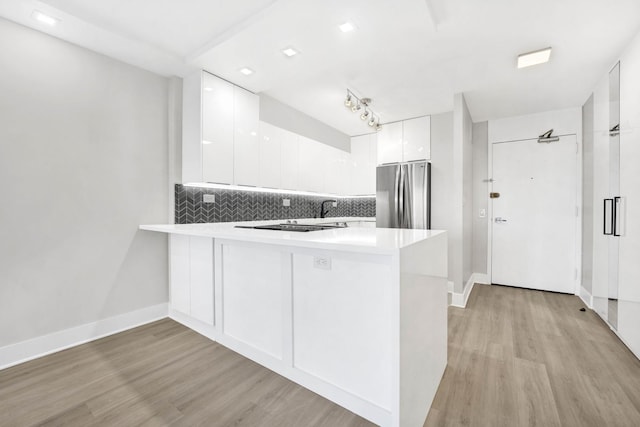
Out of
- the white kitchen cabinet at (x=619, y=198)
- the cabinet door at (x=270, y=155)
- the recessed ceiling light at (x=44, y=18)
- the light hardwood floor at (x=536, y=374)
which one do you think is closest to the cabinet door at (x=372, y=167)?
the cabinet door at (x=270, y=155)

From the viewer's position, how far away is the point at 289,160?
3611 mm

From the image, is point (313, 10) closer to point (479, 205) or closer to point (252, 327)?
point (252, 327)

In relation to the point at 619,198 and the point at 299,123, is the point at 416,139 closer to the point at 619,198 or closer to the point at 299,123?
the point at 299,123

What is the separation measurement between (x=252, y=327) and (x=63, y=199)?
1.81 metres

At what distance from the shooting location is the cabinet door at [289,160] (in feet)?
11.5

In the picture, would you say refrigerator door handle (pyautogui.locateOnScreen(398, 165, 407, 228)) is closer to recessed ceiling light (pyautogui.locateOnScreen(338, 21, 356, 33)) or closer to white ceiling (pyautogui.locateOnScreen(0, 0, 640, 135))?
white ceiling (pyautogui.locateOnScreen(0, 0, 640, 135))

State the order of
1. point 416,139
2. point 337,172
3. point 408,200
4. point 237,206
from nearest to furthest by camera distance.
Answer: point 237,206 < point 408,200 < point 416,139 < point 337,172

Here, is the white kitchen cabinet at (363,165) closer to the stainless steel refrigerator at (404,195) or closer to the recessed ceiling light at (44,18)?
the stainless steel refrigerator at (404,195)

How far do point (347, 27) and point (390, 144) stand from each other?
245cm

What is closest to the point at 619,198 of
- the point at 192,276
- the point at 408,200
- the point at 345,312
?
the point at 408,200

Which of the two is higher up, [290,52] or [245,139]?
[290,52]

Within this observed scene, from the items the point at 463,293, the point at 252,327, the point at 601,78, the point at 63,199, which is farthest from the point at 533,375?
the point at 63,199

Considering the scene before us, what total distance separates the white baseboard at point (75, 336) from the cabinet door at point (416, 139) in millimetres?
3632

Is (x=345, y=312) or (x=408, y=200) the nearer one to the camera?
(x=345, y=312)
